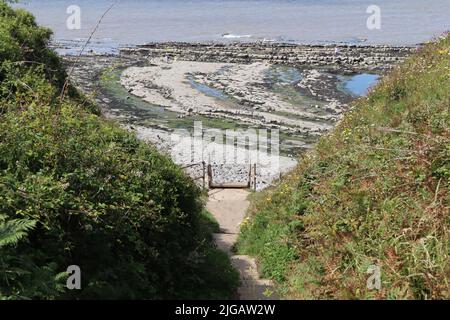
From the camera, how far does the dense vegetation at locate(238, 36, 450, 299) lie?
7.44 m

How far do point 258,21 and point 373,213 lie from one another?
3071 inches

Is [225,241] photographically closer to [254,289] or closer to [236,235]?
[236,235]

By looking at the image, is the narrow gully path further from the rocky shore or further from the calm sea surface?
the calm sea surface

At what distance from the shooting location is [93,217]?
28.0 ft

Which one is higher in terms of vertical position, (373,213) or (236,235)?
(373,213)

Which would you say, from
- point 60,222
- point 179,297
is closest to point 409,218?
point 179,297

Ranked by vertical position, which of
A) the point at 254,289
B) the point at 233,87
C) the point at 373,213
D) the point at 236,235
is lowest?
the point at 236,235

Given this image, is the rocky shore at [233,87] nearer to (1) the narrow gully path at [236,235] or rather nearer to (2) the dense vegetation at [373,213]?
(1) the narrow gully path at [236,235]

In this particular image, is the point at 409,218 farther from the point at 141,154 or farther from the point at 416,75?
the point at 416,75

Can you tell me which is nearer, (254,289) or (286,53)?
(254,289)

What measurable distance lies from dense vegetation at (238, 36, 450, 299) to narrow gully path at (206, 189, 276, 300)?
35cm

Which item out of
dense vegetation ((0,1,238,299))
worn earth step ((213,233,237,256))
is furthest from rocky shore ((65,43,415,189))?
dense vegetation ((0,1,238,299))

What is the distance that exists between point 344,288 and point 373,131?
5437 mm

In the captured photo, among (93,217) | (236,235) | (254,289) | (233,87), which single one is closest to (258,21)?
(233,87)
